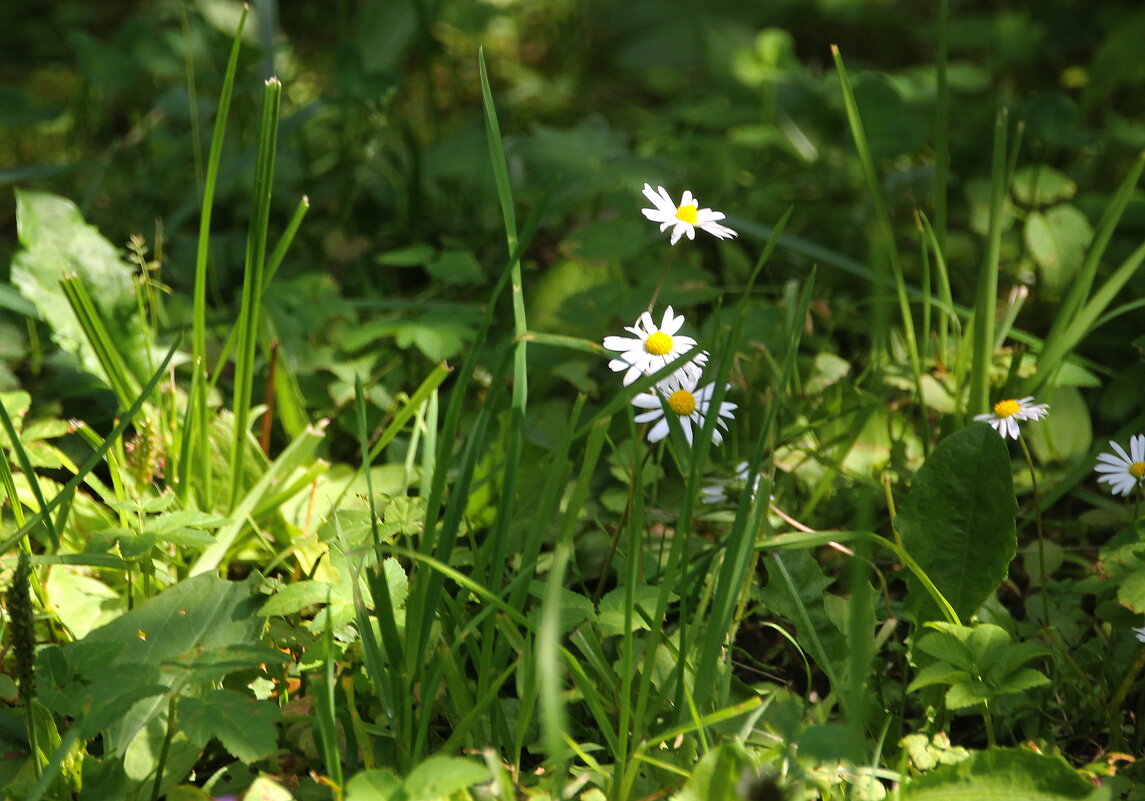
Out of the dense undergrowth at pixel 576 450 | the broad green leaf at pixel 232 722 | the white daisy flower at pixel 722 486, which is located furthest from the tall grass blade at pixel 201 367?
the white daisy flower at pixel 722 486

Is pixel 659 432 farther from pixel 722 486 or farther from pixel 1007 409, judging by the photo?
pixel 1007 409

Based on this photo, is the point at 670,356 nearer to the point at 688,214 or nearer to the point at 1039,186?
the point at 688,214

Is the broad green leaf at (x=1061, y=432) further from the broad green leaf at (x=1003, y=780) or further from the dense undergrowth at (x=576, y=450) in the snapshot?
the broad green leaf at (x=1003, y=780)

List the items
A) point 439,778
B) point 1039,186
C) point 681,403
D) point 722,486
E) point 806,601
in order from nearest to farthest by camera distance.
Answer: point 439,778
point 681,403
point 806,601
point 722,486
point 1039,186

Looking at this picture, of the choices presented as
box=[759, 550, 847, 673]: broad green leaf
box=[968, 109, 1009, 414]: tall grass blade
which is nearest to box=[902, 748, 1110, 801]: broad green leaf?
box=[759, 550, 847, 673]: broad green leaf

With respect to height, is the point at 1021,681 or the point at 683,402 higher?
the point at 683,402

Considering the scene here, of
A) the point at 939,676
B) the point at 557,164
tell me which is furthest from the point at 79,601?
the point at 557,164

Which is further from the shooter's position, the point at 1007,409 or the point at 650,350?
the point at 1007,409

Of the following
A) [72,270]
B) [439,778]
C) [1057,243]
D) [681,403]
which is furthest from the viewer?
[1057,243]

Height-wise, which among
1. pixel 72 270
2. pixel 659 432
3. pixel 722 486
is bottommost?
pixel 722 486
